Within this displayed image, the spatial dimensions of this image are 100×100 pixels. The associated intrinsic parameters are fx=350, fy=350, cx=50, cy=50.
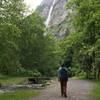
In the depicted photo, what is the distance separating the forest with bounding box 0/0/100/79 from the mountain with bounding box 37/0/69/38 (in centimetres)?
4116

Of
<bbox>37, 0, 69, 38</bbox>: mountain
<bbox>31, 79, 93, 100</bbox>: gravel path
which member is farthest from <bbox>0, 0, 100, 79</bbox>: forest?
<bbox>37, 0, 69, 38</bbox>: mountain

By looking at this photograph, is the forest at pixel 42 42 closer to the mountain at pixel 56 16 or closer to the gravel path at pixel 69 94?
the gravel path at pixel 69 94

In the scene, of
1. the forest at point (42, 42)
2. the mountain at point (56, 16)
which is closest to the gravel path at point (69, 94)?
the forest at point (42, 42)

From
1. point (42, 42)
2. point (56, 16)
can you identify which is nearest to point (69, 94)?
point (42, 42)

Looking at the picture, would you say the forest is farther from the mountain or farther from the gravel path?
the mountain

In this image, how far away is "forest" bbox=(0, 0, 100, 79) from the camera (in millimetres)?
41375

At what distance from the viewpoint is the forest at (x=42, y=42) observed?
1629 inches

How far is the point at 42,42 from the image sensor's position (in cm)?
8506

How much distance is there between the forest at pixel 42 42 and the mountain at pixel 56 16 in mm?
41163

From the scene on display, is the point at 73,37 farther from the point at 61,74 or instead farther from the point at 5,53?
the point at 61,74

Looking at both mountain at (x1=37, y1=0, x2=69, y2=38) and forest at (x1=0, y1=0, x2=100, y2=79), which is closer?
forest at (x1=0, y1=0, x2=100, y2=79)

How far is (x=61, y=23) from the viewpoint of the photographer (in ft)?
483

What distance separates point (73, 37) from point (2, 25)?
920 inches

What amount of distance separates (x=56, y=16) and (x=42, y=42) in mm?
70290
